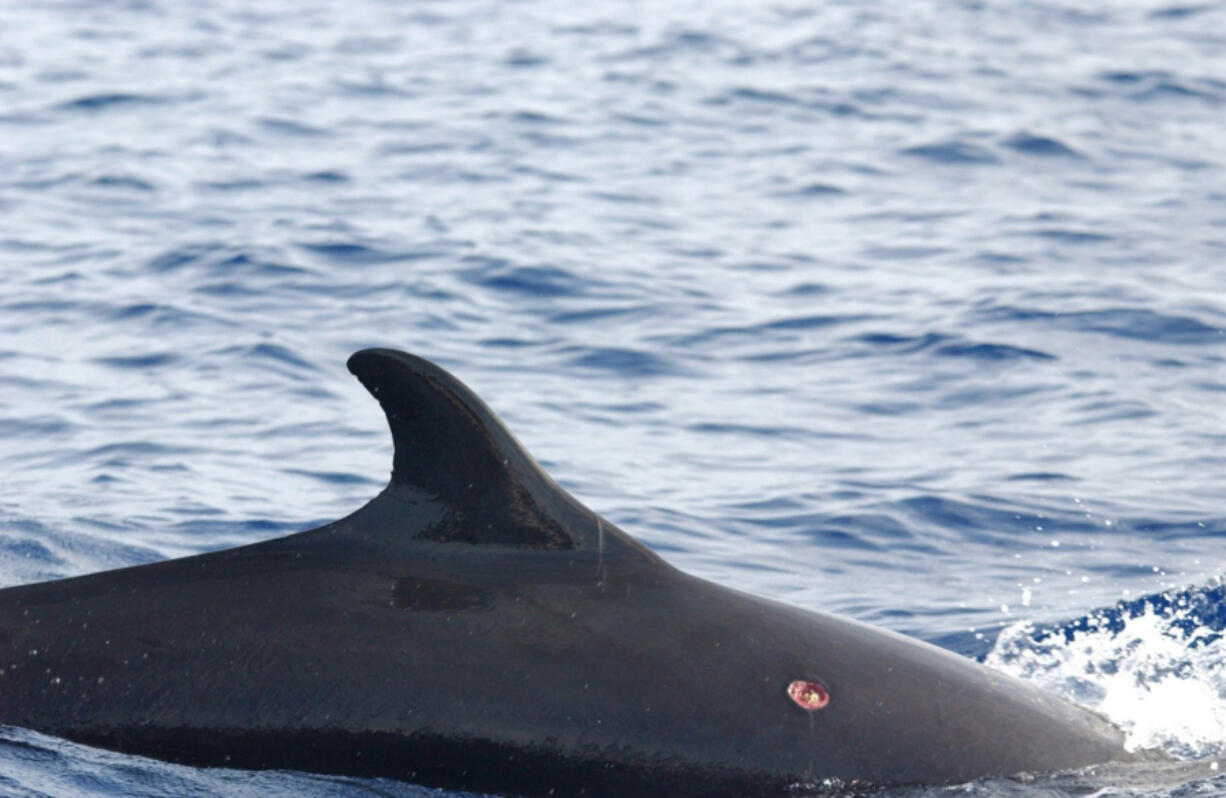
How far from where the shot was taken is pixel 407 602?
6.31 meters

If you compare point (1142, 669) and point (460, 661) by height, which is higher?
point (460, 661)

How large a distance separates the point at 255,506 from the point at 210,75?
746 inches

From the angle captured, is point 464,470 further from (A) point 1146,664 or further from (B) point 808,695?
(A) point 1146,664

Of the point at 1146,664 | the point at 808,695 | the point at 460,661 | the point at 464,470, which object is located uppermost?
the point at 464,470

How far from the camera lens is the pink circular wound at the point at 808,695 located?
637 cm

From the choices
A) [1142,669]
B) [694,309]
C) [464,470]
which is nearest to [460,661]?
[464,470]

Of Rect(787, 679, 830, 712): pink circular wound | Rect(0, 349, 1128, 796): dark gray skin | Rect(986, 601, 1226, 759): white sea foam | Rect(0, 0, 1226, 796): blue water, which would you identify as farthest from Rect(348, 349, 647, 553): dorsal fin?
Rect(986, 601, 1226, 759): white sea foam

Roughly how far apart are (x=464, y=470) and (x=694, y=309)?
11.4m

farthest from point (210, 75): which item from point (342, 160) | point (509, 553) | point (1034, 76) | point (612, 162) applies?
point (509, 553)

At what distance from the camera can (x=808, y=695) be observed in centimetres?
639

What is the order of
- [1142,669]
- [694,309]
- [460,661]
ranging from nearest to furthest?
[460,661] → [1142,669] → [694,309]

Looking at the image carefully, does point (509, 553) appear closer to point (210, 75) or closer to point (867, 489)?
point (867, 489)

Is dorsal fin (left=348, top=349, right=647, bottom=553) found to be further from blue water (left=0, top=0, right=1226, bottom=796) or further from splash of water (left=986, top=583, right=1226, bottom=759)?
splash of water (left=986, top=583, right=1226, bottom=759)

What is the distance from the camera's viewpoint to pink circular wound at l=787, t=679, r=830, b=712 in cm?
637
